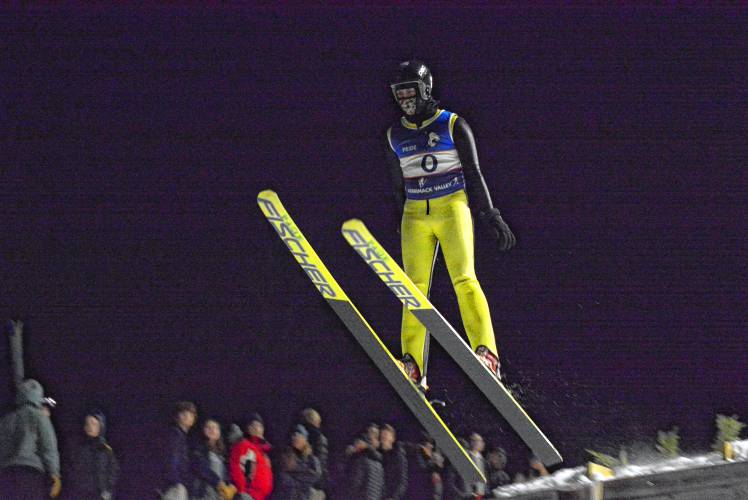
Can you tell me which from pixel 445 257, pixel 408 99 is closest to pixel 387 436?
pixel 445 257

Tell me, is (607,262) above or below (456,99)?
below

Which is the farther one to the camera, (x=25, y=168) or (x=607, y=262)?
(x=25, y=168)

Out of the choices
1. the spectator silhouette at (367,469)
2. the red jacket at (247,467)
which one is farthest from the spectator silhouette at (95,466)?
the spectator silhouette at (367,469)

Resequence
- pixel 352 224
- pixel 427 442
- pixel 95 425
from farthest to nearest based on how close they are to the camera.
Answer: pixel 95 425 → pixel 427 442 → pixel 352 224

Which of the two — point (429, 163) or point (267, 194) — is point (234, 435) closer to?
point (267, 194)

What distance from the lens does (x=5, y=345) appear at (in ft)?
28.2

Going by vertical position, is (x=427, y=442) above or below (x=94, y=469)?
above

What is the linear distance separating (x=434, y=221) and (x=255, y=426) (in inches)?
66.3

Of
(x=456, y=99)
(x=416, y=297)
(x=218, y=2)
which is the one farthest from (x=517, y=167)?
(x=218, y=2)

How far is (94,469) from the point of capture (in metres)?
8.41

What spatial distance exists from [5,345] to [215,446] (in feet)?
5.04

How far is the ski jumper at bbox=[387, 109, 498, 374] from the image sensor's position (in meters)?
7.82

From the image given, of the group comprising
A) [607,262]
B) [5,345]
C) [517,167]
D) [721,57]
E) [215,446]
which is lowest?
[215,446]

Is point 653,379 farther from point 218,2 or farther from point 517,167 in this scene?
point 218,2
